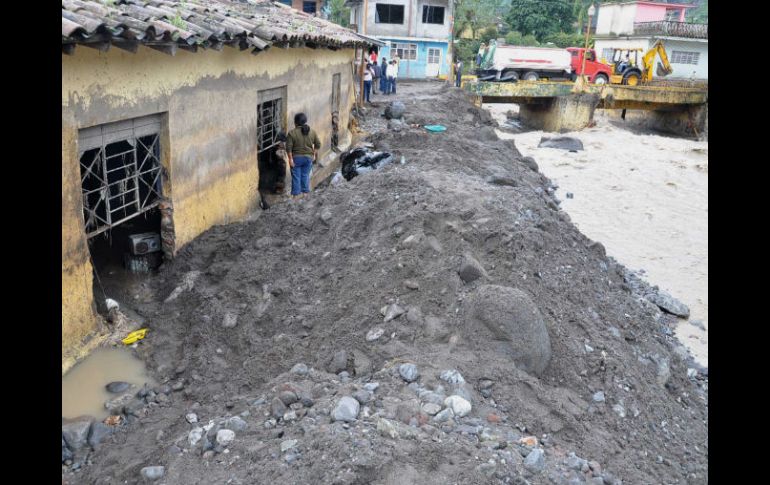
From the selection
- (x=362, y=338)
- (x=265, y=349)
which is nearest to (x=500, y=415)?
(x=362, y=338)

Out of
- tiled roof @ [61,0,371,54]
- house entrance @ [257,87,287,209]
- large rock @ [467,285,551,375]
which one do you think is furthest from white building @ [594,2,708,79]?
large rock @ [467,285,551,375]

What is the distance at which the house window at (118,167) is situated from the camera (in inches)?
226

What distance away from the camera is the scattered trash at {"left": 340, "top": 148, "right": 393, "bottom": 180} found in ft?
38.1

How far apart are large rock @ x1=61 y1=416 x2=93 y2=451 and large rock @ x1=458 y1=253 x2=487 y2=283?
3608 millimetres

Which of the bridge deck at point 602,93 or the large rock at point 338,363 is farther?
the bridge deck at point 602,93

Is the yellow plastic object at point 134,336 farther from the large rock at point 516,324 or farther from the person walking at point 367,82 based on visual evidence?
the person walking at point 367,82

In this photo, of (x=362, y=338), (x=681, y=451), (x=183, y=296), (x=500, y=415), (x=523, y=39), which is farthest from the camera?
(x=523, y=39)

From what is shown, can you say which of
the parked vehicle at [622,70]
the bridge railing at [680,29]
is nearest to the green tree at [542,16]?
the bridge railing at [680,29]

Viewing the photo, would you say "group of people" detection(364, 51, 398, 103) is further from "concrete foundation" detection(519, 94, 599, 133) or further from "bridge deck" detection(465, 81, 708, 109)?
"concrete foundation" detection(519, 94, 599, 133)

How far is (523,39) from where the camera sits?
42.4m

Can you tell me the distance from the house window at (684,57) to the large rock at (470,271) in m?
38.7

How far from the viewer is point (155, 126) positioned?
21.8 ft
